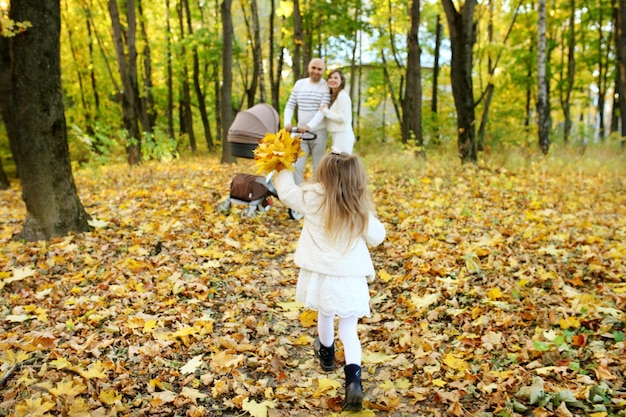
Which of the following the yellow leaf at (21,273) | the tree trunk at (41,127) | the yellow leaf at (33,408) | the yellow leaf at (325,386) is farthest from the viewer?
the tree trunk at (41,127)

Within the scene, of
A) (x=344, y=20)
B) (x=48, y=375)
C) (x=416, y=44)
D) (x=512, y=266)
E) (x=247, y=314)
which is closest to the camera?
(x=48, y=375)

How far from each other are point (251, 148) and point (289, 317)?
108 inches

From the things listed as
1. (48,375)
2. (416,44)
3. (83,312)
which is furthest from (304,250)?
(416,44)

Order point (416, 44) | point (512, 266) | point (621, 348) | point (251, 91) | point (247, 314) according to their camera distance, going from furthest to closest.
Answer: point (251, 91), point (416, 44), point (512, 266), point (247, 314), point (621, 348)

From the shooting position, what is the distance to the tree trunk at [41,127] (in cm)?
543

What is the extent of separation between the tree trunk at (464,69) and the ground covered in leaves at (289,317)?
12.4 feet

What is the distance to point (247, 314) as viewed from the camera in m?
4.52

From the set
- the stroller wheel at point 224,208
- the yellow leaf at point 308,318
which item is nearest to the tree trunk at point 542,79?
the stroller wheel at point 224,208

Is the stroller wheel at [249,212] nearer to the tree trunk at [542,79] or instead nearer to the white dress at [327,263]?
the white dress at [327,263]

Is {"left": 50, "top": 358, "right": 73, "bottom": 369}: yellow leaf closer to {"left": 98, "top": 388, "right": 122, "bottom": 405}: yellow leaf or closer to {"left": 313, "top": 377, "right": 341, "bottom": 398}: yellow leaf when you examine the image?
{"left": 98, "top": 388, "right": 122, "bottom": 405}: yellow leaf

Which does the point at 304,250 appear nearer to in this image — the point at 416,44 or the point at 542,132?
the point at 416,44

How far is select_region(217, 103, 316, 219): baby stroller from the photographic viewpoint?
20.8 feet

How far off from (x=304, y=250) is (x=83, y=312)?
93.0 inches

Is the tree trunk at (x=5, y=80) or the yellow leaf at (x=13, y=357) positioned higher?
the tree trunk at (x=5, y=80)
